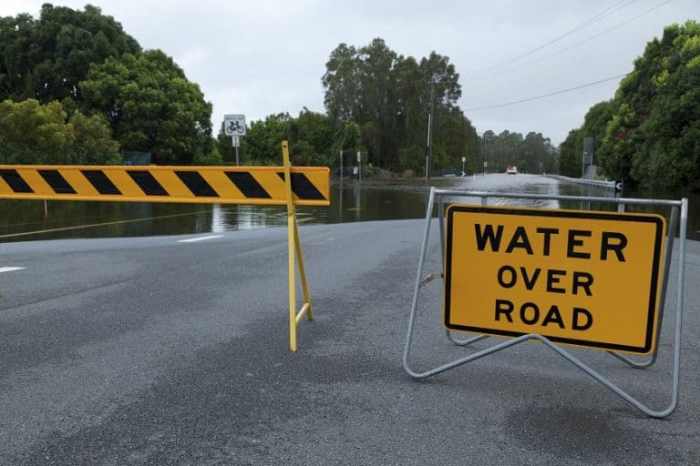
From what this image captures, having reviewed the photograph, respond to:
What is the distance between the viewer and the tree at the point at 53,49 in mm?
50781

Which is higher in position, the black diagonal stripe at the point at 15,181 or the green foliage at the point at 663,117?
the green foliage at the point at 663,117

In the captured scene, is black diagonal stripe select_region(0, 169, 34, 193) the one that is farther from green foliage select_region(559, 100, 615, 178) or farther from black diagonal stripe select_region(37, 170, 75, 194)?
green foliage select_region(559, 100, 615, 178)

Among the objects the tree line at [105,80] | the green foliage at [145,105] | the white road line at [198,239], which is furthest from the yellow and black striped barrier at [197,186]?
the green foliage at [145,105]

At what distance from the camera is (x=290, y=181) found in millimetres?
5027

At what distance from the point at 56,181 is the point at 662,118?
79.6 feet

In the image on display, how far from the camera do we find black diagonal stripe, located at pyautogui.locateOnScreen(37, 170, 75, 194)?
5.95 metres

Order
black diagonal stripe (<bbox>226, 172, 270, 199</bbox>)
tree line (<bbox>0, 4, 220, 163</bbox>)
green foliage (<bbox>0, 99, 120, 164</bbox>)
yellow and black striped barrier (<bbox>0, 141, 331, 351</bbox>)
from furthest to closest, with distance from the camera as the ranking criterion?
tree line (<bbox>0, 4, 220, 163</bbox>), green foliage (<bbox>0, 99, 120, 164</bbox>), black diagonal stripe (<bbox>226, 172, 270, 199</bbox>), yellow and black striped barrier (<bbox>0, 141, 331, 351</bbox>)

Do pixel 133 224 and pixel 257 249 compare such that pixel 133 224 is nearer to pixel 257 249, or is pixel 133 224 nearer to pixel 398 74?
pixel 257 249

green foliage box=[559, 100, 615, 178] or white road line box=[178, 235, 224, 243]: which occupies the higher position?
green foliage box=[559, 100, 615, 178]

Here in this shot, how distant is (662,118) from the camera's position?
79.9 ft

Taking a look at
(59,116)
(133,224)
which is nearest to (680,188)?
(133,224)

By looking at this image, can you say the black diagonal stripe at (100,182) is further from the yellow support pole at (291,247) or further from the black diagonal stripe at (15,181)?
the yellow support pole at (291,247)

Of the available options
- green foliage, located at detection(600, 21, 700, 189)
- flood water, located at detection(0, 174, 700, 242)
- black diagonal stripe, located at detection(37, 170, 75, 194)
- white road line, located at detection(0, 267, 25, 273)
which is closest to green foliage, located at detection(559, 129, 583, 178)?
green foliage, located at detection(600, 21, 700, 189)

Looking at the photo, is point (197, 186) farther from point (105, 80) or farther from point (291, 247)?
point (105, 80)
